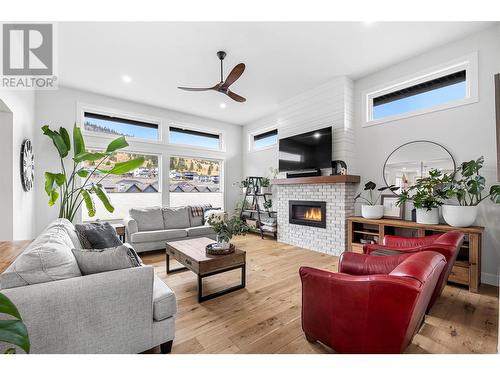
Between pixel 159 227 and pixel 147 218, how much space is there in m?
0.28

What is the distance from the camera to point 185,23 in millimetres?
2748

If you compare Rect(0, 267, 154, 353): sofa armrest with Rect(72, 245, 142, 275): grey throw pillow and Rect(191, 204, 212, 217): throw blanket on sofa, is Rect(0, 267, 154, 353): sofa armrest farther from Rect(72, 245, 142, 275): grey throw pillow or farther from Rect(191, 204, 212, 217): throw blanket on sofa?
Rect(191, 204, 212, 217): throw blanket on sofa

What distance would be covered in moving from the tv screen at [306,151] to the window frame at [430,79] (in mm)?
745

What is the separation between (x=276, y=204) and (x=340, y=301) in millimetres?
4346

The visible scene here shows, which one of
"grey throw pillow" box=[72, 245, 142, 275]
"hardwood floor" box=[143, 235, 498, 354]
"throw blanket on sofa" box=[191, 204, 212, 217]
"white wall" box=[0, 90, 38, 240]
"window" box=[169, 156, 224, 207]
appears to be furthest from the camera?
"window" box=[169, 156, 224, 207]

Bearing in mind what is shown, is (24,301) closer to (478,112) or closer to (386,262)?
(386,262)

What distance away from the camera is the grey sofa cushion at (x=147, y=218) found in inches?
170

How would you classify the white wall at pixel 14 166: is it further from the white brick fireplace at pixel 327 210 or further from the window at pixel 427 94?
the window at pixel 427 94

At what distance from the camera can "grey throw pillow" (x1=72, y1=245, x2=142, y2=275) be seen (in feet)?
4.98

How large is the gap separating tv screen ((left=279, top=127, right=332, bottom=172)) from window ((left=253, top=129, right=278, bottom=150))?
39.5 inches

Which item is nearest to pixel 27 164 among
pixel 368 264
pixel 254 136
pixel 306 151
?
pixel 306 151

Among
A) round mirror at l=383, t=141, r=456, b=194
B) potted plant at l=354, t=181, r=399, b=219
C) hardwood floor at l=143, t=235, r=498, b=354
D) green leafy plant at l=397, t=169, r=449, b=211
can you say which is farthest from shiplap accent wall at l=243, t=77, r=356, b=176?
hardwood floor at l=143, t=235, r=498, b=354
